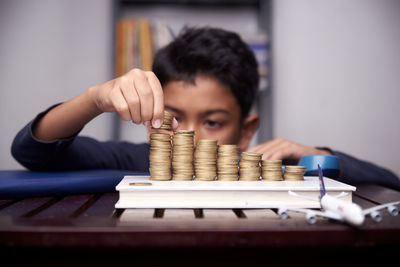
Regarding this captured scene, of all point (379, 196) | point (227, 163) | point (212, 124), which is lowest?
point (379, 196)

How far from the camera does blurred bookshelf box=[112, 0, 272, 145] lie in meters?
2.21

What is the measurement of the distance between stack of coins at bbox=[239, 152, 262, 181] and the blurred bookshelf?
148 cm

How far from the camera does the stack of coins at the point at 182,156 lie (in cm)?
76

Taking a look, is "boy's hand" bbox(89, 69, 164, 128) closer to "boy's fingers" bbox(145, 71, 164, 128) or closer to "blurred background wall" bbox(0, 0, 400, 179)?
"boy's fingers" bbox(145, 71, 164, 128)

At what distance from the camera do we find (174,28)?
89.4 inches

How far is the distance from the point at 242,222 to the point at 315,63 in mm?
2178

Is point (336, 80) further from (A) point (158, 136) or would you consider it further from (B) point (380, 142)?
(A) point (158, 136)

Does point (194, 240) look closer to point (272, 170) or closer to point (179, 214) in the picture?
point (179, 214)

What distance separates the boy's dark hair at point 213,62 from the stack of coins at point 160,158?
749mm

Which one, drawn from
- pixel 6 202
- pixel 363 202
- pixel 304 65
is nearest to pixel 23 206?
pixel 6 202

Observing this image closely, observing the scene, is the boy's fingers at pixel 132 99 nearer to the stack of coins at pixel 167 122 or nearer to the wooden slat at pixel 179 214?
the stack of coins at pixel 167 122

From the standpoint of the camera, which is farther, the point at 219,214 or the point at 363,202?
the point at 363,202

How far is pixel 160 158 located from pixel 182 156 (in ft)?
0.16

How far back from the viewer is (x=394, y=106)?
2527mm
